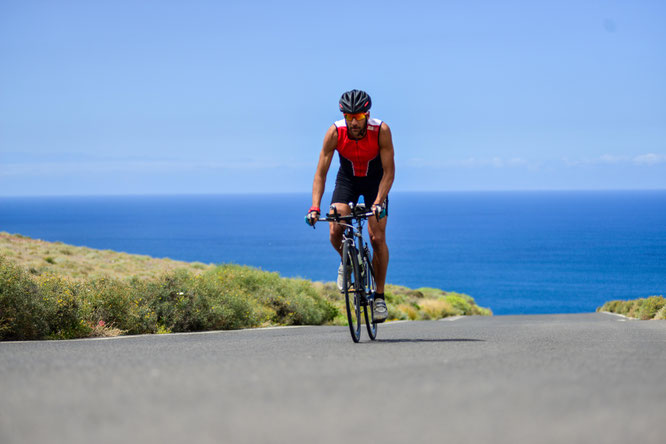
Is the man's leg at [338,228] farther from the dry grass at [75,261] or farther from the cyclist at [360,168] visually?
the dry grass at [75,261]

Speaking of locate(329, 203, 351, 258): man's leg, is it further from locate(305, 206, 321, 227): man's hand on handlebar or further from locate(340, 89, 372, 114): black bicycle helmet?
locate(340, 89, 372, 114): black bicycle helmet

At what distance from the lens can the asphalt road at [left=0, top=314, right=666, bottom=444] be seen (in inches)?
126

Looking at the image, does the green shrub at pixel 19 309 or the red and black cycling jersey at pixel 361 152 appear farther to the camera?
the green shrub at pixel 19 309

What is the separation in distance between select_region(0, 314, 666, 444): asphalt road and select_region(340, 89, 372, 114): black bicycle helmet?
2.52m

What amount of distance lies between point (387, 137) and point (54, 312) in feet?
15.3

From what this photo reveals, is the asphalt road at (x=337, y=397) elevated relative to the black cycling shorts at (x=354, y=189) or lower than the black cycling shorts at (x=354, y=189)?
lower

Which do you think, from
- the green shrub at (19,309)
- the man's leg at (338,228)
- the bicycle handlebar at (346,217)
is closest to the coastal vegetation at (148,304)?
the green shrub at (19,309)

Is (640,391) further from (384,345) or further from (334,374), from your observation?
(384,345)

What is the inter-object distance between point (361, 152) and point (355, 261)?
117 cm

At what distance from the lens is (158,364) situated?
→ 5219 mm

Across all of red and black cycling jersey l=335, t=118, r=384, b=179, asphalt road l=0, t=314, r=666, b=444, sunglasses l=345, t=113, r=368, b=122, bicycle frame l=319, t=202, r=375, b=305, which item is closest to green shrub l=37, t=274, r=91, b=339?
asphalt road l=0, t=314, r=666, b=444

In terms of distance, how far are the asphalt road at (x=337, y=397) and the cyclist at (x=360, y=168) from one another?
1.82m

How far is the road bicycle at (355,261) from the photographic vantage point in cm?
728

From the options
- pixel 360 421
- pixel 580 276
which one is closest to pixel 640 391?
pixel 360 421
